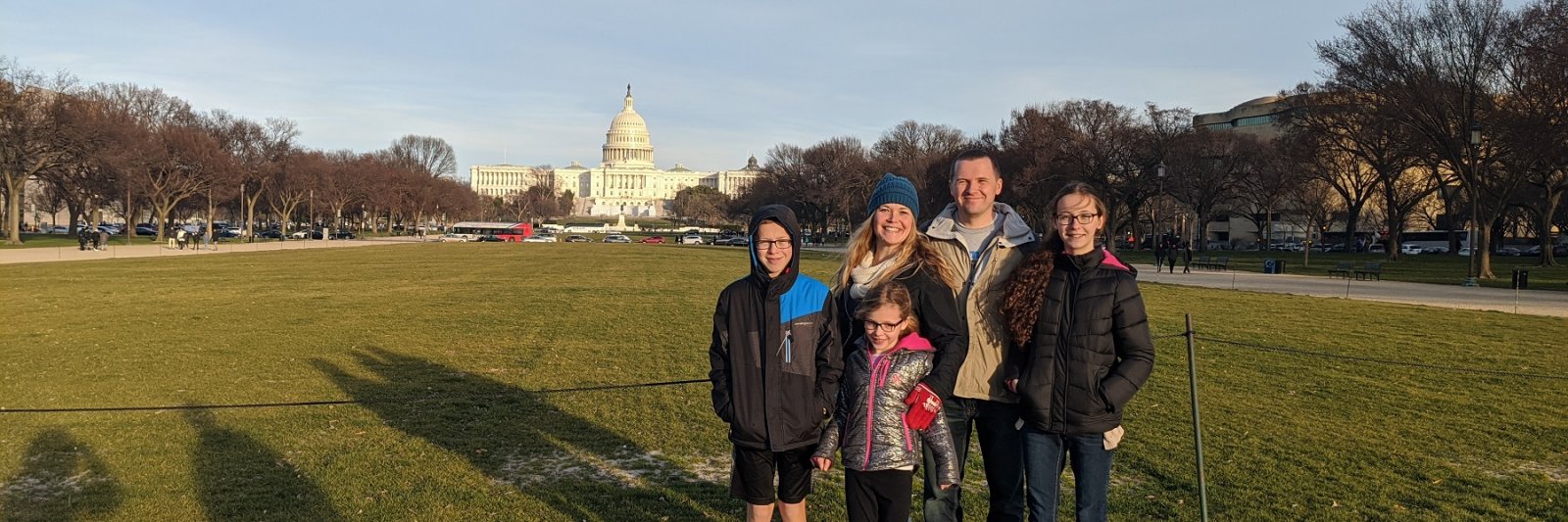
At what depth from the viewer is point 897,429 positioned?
3.81 meters

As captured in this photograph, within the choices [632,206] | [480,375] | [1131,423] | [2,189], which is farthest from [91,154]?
[632,206]

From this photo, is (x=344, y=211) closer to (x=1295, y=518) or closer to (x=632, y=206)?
(x=632, y=206)

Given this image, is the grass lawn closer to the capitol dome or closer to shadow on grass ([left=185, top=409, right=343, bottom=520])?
shadow on grass ([left=185, top=409, right=343, bottom=520])

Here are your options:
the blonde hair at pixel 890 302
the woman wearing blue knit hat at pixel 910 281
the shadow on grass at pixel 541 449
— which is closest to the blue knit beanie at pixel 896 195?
the woman wearing blue knit hat at pixel 910 281

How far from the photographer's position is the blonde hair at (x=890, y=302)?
3.74 m

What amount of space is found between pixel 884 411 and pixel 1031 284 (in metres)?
0.77

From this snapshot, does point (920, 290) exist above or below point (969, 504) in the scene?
above

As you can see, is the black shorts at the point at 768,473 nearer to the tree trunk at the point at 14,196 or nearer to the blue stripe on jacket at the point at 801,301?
the blue stripe on jacket at the point at 801,301

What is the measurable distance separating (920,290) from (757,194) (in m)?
85.8

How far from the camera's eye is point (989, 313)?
4090 mm

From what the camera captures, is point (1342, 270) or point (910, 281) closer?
point (910, 281)

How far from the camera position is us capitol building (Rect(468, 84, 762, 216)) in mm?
178000

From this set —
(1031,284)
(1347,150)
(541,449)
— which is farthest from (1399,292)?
(1031,284)

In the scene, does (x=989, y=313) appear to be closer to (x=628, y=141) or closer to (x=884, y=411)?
(x=884, y=411)
